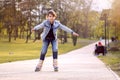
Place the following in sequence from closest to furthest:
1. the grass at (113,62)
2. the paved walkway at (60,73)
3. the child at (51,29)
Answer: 1. the paved walkway at (60,73)
2. the child at (51,29)
3. the grass at (113,62)

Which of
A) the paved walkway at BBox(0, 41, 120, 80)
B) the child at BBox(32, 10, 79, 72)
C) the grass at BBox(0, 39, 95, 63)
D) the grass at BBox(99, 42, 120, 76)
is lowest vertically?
the grass at BBox(0, 39, 95, 63)

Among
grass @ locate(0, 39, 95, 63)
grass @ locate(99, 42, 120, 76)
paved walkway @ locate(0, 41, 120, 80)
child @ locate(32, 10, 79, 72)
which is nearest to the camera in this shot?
paved walkway @ locate(0, 41, 120, 80)

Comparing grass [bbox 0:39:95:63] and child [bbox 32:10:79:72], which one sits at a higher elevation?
child [bbox 32:10:79:72]

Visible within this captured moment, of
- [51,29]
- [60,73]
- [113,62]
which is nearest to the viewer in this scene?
[60,73]

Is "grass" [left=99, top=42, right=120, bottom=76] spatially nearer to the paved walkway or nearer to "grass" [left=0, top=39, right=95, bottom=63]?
the paved walkway

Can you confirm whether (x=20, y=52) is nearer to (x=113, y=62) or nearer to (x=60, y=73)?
(x=113, y=62)

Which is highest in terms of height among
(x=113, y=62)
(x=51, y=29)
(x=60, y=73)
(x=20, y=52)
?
(x=51, y=29)

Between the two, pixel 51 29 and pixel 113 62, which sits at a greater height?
pixel 51 29

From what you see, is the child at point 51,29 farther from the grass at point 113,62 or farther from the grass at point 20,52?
the grass at point 20,52

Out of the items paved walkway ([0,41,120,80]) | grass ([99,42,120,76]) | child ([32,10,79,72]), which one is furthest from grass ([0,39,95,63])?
child ([32,10,79,72])

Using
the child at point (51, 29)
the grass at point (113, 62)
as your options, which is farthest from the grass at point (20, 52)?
the child at point (51, 29)

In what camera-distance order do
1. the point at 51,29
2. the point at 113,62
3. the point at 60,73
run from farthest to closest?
the point at 113,62, the point at 51,29, the point at 60,73

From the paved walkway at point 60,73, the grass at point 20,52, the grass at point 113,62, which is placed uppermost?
the paved walkway at point 60,73

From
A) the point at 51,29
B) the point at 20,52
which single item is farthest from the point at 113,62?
the point at 20,52
